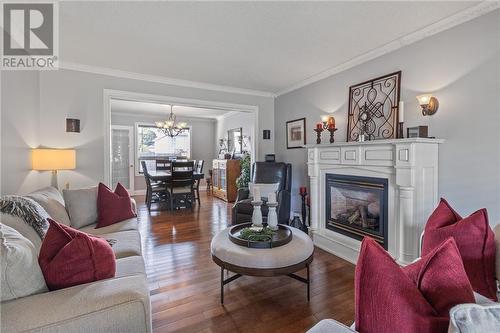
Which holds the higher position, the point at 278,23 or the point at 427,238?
the point at 278,23

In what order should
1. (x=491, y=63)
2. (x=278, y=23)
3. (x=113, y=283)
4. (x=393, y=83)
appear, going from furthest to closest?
1. (x=393, y=83)
2. (x=278, y=23)
3. (x=491, y=63)
4. (x=113, y=283)

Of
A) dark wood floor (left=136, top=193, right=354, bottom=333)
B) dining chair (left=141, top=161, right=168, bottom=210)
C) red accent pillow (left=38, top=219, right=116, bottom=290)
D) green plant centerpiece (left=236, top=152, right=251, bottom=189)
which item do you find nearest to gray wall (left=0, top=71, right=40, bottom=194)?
dark wood floor (left=136, top=193, right=354, bottom=333)

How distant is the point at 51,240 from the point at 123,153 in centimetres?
679

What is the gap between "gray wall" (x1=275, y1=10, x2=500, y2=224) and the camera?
79.1 inches

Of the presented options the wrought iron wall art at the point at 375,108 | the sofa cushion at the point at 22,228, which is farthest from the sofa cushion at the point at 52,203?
the wrought iron wall art at the point at 375,108

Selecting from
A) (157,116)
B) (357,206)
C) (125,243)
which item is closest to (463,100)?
(357,206)

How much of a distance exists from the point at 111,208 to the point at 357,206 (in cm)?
279

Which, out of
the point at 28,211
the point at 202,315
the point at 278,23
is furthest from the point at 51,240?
the point at 278,23

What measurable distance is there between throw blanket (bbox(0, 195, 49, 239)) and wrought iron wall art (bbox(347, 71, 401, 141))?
3239mm

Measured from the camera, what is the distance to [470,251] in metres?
1.37

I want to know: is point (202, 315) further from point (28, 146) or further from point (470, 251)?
point (28, 146)

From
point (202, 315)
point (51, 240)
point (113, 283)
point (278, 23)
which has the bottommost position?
point (202, 315)

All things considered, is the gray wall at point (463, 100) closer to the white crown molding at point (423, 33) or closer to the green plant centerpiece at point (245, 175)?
the white crown molding at point (423, 33)

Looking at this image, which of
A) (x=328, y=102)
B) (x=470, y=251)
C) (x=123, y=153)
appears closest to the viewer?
(x=470, y=251)
